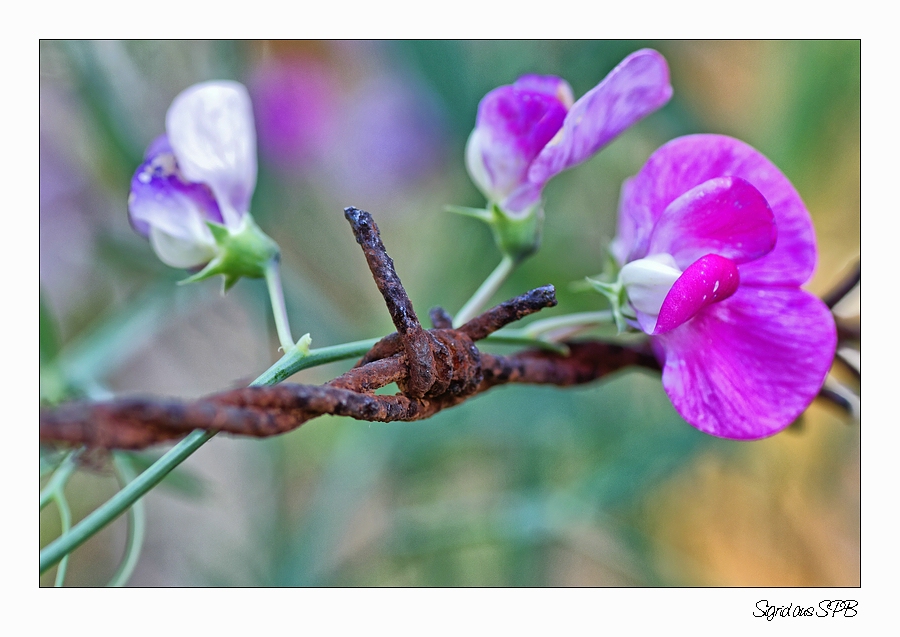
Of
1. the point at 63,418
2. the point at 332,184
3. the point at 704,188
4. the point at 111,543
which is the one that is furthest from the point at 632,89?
the point at 111,543

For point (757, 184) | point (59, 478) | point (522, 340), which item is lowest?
point (59, 478)

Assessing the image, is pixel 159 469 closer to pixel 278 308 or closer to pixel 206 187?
pixel 278 308

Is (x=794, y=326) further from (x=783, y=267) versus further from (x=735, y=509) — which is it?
(x=735, y=509)

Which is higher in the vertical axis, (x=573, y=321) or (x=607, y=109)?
(x=607, y=109)

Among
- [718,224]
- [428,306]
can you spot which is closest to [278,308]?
[718,224]

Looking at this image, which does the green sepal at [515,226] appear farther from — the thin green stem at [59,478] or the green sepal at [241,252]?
the thin green stem at [59,478]

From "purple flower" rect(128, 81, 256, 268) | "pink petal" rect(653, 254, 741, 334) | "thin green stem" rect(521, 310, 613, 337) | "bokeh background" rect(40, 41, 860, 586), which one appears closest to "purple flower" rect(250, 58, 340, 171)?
"bokeh background" rect(40, 41, 860, 586)
